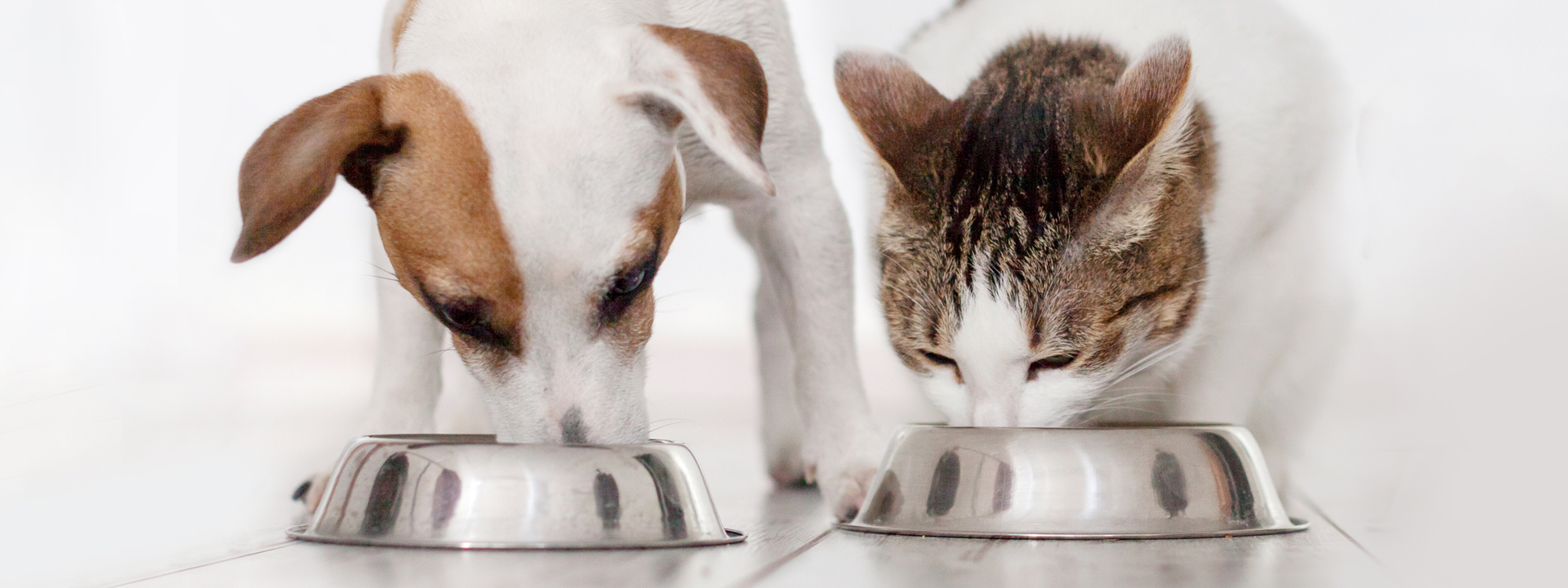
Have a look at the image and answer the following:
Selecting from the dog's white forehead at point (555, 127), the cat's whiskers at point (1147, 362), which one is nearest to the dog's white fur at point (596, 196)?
the dog's white forehead at point (555, 127)

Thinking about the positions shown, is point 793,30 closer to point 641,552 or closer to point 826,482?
point 826,482

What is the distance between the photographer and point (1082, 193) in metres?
1.58

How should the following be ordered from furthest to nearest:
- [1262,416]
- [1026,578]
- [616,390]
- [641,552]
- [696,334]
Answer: [696,334]
[1262,416]
[616,390]
[641,552]
[1026,578]

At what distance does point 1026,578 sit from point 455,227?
692 millimetres

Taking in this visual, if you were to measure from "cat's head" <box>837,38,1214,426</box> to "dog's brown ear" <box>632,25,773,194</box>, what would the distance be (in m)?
0.20

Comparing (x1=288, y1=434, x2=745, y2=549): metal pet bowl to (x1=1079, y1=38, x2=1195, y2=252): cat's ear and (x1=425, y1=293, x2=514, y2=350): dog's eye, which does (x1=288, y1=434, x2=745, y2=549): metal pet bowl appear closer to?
(x1=425, y1=293, x2=514, y2=350): dog's eye

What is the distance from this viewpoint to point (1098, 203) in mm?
1588

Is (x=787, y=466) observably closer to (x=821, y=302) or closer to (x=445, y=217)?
(x=821, y=302)

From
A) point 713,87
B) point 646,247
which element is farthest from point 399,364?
point 713,87

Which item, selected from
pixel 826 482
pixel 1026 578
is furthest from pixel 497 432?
pixel 1026 578

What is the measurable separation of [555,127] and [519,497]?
15.9 inches

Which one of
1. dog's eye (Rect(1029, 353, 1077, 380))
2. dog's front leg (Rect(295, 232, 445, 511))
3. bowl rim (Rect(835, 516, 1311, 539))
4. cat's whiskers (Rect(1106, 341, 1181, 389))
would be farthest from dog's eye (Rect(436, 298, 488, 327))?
cat's whiskers (Rect(1106, 341, 1181, 389))

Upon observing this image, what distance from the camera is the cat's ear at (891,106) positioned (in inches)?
65.7

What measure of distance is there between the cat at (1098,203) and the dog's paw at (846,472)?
14 centimetres
